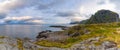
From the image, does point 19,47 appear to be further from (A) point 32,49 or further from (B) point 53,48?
(B) point 53,48

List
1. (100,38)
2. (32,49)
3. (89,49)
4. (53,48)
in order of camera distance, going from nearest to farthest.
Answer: (32,49), (53,48), (89,49), (100,38)

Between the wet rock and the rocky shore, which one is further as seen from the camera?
the wet rock

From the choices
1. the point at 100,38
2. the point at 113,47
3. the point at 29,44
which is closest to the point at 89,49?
the point at 113,47

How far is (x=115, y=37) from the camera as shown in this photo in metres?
68.4

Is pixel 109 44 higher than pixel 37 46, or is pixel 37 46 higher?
pixel 37 46

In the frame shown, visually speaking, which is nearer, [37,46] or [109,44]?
[37,46]

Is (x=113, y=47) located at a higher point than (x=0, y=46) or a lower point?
lower

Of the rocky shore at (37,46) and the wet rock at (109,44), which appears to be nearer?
the rocky shore at (37,46)

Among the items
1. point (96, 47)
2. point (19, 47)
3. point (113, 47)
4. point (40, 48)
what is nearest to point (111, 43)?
point (113, 47)

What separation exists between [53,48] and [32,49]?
7.05m

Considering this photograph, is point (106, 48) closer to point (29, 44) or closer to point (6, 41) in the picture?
point (29, 44)

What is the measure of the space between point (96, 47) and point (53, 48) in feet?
35.9

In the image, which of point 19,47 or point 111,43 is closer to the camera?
point 19,47

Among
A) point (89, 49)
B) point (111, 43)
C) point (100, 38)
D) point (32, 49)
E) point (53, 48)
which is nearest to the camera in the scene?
point (32, 49)
